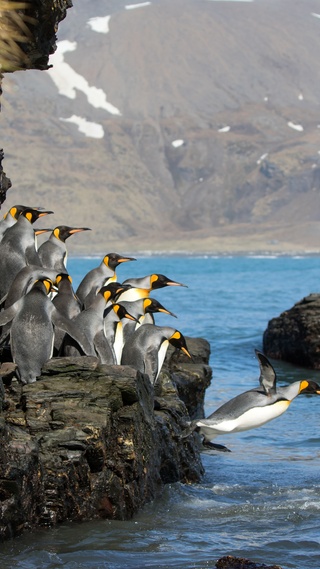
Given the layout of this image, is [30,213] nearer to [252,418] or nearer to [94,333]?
[94,333]

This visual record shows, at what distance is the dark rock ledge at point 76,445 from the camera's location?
695 centimetres

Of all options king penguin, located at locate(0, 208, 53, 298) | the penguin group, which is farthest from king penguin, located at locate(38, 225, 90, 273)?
king penguin, located at locate(0, 208, 53, 298)

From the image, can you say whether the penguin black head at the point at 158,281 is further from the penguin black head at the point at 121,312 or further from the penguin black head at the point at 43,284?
→ the penguin black head at the point at 43,284

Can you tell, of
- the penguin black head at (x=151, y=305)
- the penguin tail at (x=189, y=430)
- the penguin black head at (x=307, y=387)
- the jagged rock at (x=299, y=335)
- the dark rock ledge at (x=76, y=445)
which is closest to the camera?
the dark rock ledge at (x=76, y=445)

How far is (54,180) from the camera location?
569ft

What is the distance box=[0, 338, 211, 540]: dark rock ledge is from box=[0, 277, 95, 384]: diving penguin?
19 centimetres

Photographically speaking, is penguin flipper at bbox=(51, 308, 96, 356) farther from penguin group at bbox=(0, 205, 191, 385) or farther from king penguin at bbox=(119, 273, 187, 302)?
king penguin at bbox=(119, 273, 187, 302)

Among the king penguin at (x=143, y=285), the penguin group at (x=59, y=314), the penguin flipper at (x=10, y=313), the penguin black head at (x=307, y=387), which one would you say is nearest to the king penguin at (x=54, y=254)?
the penguin group at (x=59, y=314)

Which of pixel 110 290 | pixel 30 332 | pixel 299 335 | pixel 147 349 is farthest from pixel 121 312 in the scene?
pixel 299 335

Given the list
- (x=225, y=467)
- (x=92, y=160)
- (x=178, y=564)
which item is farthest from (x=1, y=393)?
(x=92, y=160)

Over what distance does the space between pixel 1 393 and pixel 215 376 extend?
12117 mm

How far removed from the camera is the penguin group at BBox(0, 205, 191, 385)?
27.8 ft

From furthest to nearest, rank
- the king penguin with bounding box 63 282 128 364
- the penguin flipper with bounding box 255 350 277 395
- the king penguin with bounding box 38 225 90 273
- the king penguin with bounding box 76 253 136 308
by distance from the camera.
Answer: the king penguin with bounding box 76 253 136 308, the king penguin with bounding box 38 225 90 273, the penguin flipper with bounding box 255 350 277 395, the king penguin with bounding box 63 282 128 364

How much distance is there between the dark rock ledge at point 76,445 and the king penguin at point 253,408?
0.74 meters
